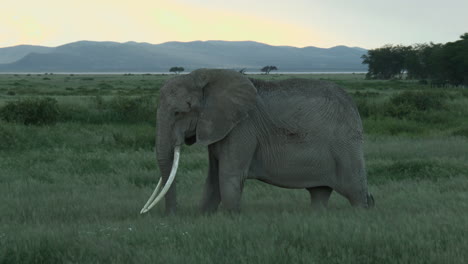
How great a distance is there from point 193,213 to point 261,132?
148 cm

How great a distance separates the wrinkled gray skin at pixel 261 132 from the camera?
26.5ft

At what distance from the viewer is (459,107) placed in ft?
96.8

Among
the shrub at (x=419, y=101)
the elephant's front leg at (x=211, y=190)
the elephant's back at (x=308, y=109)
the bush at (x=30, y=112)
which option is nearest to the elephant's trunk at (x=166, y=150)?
the elephant's front leg at (x=211, y=190)

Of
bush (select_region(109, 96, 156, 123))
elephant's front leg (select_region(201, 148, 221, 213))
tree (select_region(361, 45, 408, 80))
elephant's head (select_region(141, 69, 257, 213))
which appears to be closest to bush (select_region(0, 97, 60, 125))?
bush (select_region(109, 96, 156, 123))

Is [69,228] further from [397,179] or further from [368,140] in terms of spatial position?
[368,140]

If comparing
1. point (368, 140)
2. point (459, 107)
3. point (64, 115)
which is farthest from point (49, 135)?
point (459, 107)

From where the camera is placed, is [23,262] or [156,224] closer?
[23,262]

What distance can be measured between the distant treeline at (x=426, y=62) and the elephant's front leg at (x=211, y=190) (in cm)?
5615

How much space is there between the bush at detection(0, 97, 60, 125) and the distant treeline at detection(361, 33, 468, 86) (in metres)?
47.4

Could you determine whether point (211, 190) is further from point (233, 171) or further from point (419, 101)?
point (419, 101)

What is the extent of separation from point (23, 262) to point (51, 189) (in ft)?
16.8

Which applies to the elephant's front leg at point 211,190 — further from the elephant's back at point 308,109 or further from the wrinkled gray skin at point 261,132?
the elephant's back at point 308,109

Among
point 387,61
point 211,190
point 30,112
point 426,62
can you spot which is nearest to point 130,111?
point 30,112

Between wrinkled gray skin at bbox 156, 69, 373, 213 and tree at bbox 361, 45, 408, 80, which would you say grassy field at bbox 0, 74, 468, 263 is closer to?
wrinkled gray skin at bbox 156, 69, 373, 213
